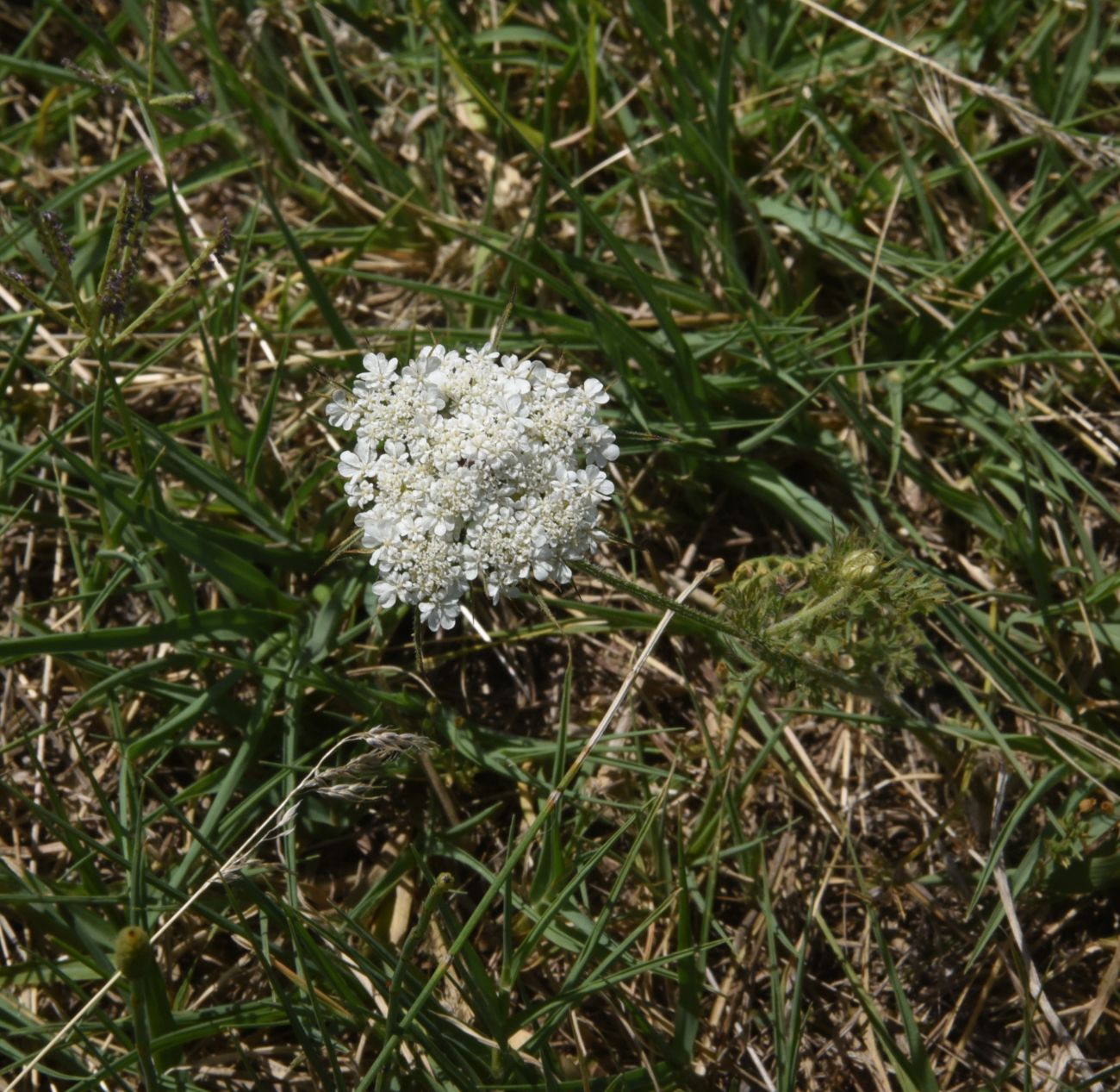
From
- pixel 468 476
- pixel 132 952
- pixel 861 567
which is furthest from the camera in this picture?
pixel 861 567

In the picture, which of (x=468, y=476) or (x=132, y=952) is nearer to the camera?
(x=132, y=952)

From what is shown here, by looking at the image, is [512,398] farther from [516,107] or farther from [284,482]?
[516,107]

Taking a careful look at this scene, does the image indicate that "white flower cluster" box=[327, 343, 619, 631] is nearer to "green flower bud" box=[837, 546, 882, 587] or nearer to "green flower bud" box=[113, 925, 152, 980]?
"green flower bud" box=[837, 546, 882, 587]

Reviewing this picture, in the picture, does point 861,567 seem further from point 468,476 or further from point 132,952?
point 132,952

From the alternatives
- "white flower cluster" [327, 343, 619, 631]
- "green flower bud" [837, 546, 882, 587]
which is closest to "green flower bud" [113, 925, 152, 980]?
"white flower cluster" [327, 343, 619, 631]

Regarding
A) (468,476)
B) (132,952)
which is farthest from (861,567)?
(132,952)

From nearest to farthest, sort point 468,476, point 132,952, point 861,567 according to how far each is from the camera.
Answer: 1. point 132,952
2. point 468,476
3. point 861,567

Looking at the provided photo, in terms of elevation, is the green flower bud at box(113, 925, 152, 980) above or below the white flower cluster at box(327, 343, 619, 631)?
below

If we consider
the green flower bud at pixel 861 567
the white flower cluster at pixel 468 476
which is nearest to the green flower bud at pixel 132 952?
the white flower cluster at pixel 468 476

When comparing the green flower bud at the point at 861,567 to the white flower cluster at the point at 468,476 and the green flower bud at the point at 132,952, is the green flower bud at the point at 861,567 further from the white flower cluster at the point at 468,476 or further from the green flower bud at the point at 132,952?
the green flower bud at the point at 132,952

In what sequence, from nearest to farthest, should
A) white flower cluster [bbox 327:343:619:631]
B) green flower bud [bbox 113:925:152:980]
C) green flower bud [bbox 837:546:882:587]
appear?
1. green flower bud [bbox 113:925:152:980]
2. white flower cluster [bbox 327:343:619:631]
3. green flower bud [bbox 837:546:882:587]
